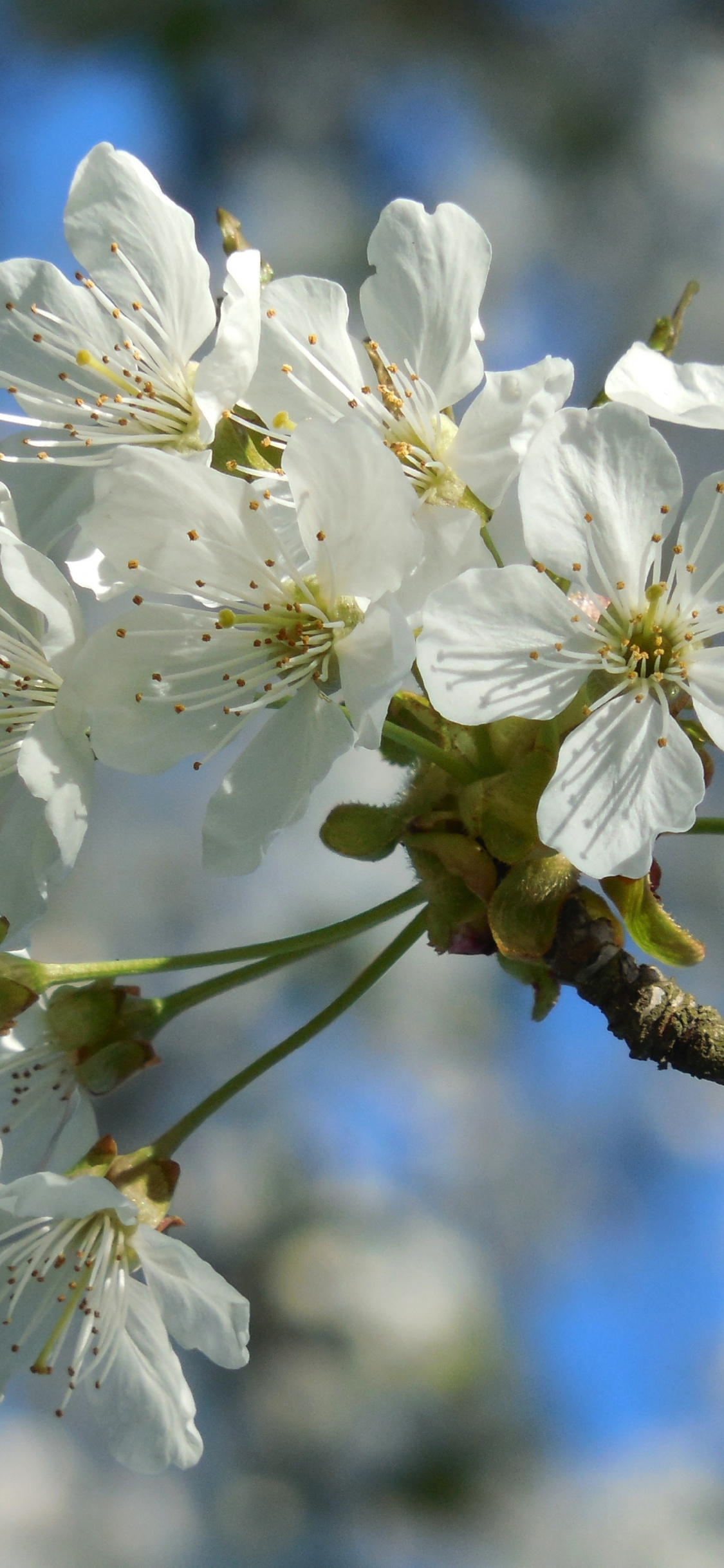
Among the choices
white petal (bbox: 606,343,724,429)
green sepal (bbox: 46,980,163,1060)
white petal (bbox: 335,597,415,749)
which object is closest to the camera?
white petal (bbox: 335,597,415,749)

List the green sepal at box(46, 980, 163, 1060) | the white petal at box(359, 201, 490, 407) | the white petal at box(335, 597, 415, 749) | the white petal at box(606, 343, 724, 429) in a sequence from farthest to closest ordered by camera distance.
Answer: the green sepal at box(46, 980, 163, 1060) < the white petal at box(359, 201, 490, 407) < the white petal at box(606, 343, 724, 429) < the white petal at box(335, 597, 415, 749)

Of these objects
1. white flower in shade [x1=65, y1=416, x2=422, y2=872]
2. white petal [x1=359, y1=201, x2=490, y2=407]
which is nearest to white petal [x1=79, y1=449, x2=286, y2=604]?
white flower in shade [x1=65, y1=416, x2=422, y2=872]

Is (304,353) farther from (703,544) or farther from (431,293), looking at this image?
(703,544)

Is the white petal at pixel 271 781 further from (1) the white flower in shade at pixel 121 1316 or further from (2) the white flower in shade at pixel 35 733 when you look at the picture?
(1) the white flower in shade at pixel 121 1316

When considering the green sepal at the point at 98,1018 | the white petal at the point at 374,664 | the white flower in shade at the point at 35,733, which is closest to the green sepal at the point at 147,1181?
the green sepal at the point at 98,1018

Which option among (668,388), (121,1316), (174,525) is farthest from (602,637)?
(121,1316)

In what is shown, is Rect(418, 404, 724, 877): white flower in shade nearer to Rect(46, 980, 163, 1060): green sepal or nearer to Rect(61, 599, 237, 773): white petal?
Rect(61, 599, 237, 773): white petal
